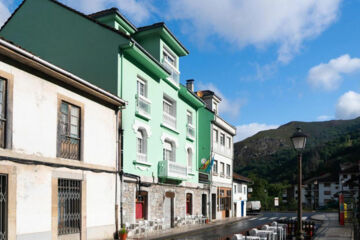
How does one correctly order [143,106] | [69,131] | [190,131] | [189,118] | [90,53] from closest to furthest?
[69,131] < [90,53] < [143,106] < [190,131] < [189,118]

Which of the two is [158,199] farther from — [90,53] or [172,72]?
[90,53]

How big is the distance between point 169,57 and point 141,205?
9552mm

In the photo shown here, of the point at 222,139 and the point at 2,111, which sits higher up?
the point at 2,111

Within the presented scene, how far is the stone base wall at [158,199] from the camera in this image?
18219mm

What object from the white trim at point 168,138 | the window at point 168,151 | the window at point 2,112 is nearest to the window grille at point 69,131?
the window at point 2,112

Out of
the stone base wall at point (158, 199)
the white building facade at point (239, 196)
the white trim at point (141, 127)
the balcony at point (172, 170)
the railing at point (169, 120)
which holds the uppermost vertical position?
the railing at point (169, 120)

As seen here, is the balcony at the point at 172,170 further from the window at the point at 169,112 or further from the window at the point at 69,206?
the window at the point at 69,206

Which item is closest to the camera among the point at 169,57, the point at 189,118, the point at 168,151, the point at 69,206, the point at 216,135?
the point at 69,206

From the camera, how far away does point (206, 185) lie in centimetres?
3077

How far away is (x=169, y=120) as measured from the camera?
24297 mm

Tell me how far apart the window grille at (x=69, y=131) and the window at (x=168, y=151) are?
9.31 m

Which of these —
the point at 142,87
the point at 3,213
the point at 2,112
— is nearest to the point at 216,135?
the point at 142,87

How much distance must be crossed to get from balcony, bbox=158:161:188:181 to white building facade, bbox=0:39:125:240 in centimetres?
507

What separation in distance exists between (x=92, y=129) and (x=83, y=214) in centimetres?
346
